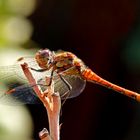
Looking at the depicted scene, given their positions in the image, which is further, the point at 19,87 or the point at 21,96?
the point at 19,87

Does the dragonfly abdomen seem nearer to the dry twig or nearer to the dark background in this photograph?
the dry twig

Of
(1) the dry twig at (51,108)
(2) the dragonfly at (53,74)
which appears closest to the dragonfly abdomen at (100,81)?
(2) the dragonfly at (53,74)

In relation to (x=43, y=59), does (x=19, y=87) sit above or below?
below

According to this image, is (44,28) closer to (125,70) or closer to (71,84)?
(125,70)

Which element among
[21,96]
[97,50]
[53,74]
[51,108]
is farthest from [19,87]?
[97,50]

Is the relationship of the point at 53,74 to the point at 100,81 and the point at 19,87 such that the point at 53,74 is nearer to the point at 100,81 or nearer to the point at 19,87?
the point at 19,87

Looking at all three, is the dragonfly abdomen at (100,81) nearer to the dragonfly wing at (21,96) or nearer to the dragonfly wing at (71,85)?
the dragonfly wing at (71,85)

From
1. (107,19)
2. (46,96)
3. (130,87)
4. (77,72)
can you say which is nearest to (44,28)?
(107,19)

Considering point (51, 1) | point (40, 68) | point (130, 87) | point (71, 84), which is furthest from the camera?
point (51, 1)
